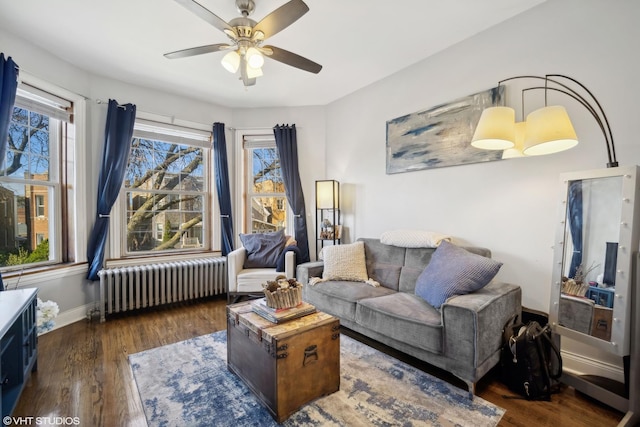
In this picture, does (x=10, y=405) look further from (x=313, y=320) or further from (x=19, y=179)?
(x=19, y=179)

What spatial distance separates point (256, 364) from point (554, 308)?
79.0 inches

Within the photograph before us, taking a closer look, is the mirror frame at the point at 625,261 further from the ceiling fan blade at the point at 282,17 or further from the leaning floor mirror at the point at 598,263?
the ceiling fan blade at the point at 282,17

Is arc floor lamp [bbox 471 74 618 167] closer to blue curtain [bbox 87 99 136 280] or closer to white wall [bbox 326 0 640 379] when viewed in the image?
white wall [bbox 326 0 640 379]

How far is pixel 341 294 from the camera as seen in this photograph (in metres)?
2.47

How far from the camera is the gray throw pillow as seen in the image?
11.5ft

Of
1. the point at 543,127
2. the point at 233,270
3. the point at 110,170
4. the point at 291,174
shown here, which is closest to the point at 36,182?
the point at 110,170

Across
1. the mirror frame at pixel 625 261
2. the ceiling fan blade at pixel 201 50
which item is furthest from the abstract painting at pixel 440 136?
the ceiling fan blade at pixel 201 50

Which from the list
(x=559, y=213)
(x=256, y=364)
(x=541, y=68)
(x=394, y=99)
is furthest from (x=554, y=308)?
(x=394, y=99)

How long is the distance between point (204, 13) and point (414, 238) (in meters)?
2.40

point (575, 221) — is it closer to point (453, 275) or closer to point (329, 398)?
point (453, 275)

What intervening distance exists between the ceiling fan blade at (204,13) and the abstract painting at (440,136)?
1.96 meters

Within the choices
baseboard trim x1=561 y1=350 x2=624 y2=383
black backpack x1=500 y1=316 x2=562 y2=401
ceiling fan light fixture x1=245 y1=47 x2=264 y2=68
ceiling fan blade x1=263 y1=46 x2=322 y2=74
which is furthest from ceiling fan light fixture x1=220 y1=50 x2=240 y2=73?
baseboard trim x1=561 y1=350 x2=624 y2=383

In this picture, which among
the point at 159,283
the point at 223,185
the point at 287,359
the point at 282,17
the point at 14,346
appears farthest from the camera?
the point at 223,185

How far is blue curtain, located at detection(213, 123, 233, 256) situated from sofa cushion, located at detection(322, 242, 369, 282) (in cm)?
164
